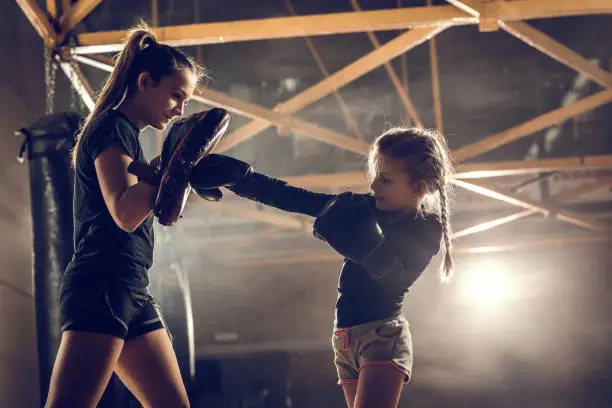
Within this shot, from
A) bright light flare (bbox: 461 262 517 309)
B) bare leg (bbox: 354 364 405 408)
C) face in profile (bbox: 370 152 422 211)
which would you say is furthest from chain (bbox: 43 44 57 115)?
bright light flare (bbox: 461 262 517 309)

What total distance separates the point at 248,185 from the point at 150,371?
64 centimetres

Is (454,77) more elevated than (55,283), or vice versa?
(454,77)

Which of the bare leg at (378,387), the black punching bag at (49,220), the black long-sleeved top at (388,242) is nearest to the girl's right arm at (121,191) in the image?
the black long-sleeved top at (388,242)

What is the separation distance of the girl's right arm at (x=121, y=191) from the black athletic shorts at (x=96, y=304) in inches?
6.2

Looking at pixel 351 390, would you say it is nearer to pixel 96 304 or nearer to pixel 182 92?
pixel 96 304

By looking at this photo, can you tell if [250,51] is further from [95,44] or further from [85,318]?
[85,318]

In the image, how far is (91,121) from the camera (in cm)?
201

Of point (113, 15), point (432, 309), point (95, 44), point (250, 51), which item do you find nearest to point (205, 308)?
point (432, 309)

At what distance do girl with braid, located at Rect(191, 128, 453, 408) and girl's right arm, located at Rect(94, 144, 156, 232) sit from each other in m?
0.28

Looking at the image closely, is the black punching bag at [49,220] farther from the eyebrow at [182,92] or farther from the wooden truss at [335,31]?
the eyebrow at [182,92]

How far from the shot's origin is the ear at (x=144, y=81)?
6.66ft

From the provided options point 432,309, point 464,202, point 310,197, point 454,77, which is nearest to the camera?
point 310,197

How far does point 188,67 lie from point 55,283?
1781mm

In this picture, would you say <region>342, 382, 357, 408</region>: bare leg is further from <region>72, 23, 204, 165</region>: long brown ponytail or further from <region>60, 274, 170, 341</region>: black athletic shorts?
<region>72, 23, 204, 165</region>: long brown ponytail
